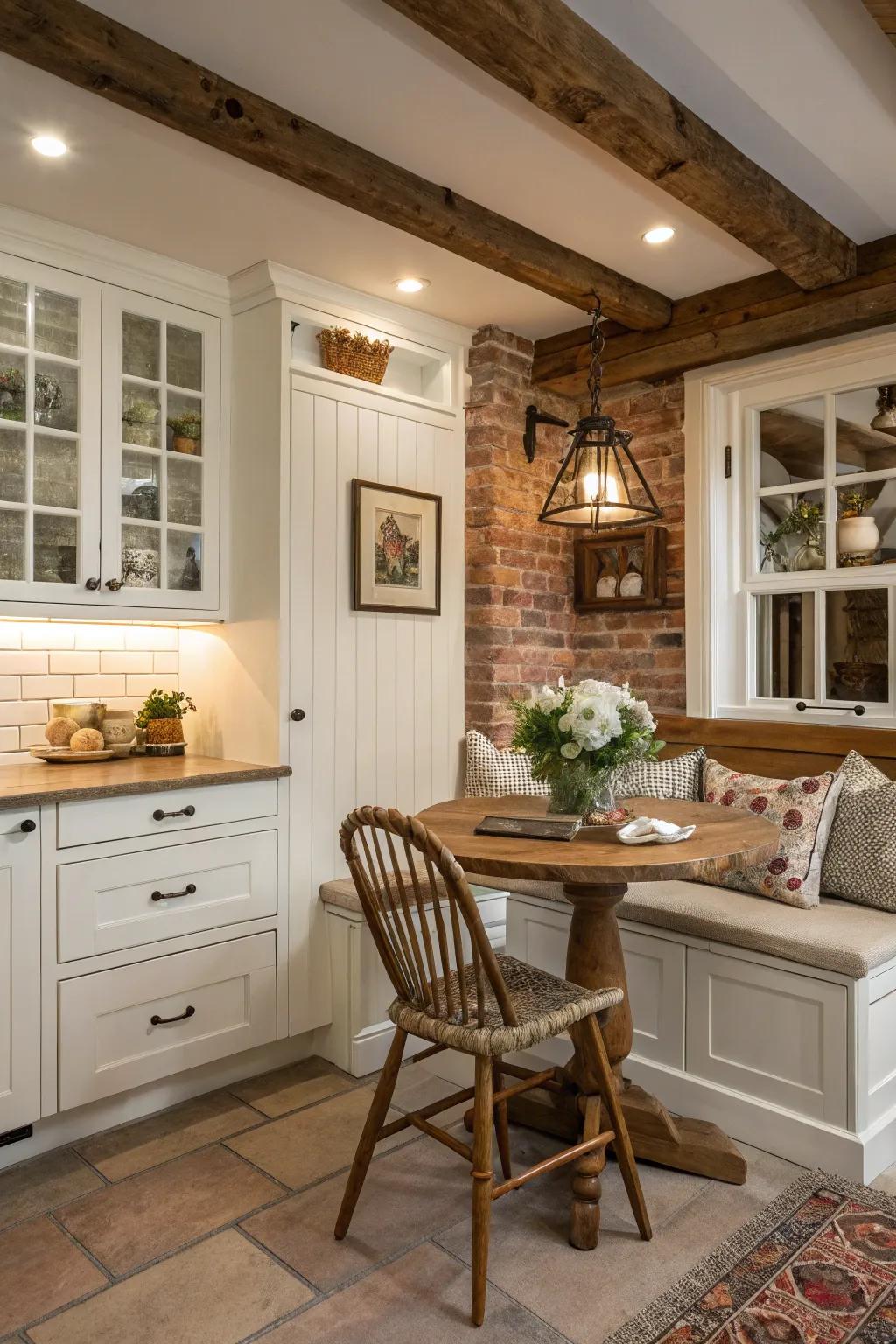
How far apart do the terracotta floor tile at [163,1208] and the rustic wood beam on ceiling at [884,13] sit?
2.91m

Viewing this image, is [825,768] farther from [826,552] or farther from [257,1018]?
[257,1018]

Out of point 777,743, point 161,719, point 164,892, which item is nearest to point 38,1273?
point 164,892

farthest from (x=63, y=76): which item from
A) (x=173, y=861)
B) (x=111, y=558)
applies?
(x=173, y=861)

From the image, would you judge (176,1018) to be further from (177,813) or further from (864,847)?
(864,847)

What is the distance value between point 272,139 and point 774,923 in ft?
7.79

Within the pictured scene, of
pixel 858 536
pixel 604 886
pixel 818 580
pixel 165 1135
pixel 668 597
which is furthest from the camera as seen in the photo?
pixel 668 597

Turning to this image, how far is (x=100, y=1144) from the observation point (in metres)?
2.55

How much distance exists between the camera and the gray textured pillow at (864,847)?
2646 mm

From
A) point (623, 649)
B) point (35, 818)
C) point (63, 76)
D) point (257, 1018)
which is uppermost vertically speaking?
point (63, 76)

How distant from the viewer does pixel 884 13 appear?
1868 mm

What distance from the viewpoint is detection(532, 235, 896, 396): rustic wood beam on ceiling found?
2953 mm

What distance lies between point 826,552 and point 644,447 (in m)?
0.86

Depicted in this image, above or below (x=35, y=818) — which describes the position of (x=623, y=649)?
above

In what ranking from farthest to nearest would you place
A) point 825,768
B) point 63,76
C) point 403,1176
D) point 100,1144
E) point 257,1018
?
point 825,768, point 257,1018, point 100,1144, point 403,1176, point 63,76
